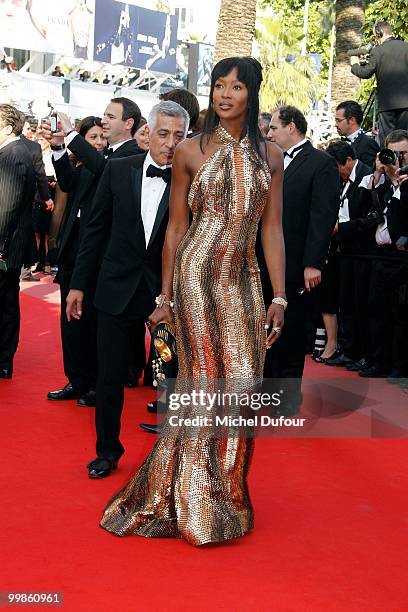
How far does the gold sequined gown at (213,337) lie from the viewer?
182 inches

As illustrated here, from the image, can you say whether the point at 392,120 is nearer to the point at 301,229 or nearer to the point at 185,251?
the point at 301,229

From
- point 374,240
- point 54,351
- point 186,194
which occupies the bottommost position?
point 54,351

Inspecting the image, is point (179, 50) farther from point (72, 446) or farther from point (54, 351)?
point (72, 446)

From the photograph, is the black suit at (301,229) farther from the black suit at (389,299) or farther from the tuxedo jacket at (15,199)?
the tuxedo jacket at (15,199)

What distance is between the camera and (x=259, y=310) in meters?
4.78

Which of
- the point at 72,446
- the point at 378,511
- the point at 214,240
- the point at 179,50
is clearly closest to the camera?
the point at 214,240

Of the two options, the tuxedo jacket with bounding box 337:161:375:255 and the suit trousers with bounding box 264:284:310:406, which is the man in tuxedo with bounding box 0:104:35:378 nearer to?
the suit trousers with bounding box 264:284:310:406

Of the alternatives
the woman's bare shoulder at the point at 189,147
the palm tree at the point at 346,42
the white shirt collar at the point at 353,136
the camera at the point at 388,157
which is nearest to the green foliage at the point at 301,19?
the palm tree at the point at 346,42

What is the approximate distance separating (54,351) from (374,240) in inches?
125

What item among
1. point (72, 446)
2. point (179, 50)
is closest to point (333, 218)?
point (72, 446)

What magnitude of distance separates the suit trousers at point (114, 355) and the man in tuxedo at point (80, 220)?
5.69 ft

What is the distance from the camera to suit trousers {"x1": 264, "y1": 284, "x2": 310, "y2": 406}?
776cm

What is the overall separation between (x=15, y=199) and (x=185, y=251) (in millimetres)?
4122

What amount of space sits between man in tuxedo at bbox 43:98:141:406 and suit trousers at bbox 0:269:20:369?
0.81 m
